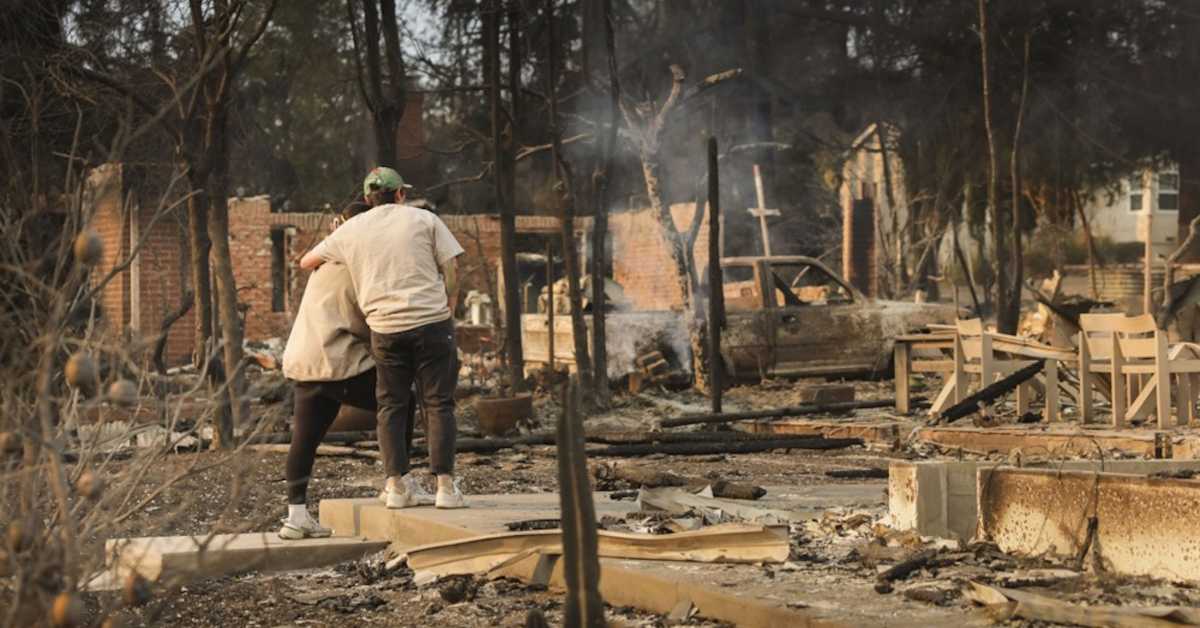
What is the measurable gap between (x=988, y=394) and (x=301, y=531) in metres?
7.22

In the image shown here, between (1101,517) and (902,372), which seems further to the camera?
(902,372)

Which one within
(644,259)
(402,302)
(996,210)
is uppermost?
(996,210)

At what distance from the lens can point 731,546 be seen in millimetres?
6824

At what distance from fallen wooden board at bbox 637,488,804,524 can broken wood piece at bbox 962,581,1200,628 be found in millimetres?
2369

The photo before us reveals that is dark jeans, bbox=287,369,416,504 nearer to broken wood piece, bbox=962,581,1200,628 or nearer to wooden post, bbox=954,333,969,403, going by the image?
broken wood piece, bbox=962,581,1200,628

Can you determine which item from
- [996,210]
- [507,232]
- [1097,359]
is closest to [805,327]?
[996,210]

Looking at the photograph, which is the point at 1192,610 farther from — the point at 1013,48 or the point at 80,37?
the point at 1013,48

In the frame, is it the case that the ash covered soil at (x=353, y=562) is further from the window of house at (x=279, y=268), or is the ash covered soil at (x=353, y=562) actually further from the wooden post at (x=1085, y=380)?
the window of house at (x=279, y=268)

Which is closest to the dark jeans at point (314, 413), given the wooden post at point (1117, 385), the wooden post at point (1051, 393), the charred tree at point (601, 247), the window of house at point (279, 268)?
the wooden post at point (1117, 385)

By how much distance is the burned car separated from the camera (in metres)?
19.9

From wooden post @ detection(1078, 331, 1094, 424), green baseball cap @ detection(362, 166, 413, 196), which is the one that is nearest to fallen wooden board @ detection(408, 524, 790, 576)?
green baseball cap @ detection(362, 166, 413, 196)

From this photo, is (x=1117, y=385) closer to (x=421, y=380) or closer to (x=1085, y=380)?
(x=1085, y=380)

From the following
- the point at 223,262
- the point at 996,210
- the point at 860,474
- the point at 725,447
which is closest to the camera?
the point at 860,474

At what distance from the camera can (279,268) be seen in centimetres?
2811
